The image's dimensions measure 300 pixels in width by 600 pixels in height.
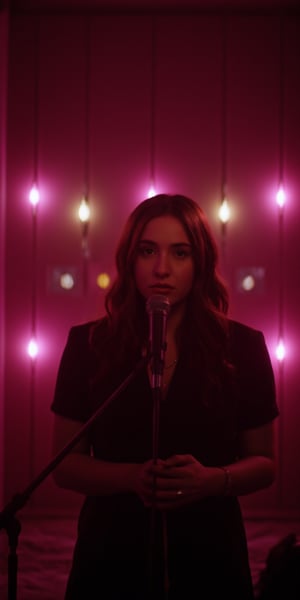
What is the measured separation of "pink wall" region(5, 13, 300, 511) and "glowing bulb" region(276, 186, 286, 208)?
44 mm

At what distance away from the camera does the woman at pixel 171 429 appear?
1217mm

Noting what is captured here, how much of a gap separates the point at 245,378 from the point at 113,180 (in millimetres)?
2564

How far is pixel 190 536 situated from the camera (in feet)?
4.05

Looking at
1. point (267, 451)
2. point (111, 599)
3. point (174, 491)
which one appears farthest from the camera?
point (267, 451)

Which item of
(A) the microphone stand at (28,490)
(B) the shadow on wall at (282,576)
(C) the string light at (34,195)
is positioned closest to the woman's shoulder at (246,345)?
(A) the microphone stand at (28,490)

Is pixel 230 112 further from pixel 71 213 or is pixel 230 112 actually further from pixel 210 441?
pixel 210 441

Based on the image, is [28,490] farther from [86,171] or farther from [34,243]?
[86,171]

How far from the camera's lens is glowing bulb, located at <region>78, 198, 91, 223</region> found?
12.1ft

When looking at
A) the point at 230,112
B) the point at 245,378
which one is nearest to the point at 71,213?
the point at 230,112

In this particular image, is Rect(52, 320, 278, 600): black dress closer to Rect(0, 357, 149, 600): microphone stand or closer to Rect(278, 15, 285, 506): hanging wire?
Rect(0, 357, 149, 600): microphone stand

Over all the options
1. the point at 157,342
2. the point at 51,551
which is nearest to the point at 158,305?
the point at 157,342

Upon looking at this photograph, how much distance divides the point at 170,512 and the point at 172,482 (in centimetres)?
18

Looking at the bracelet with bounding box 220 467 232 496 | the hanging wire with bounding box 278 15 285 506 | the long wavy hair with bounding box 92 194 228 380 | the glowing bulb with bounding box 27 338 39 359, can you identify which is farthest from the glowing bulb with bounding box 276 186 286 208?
the bracelet with bounding box 220 467 232 496

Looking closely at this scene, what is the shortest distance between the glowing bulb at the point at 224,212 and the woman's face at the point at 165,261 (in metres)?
2.37
